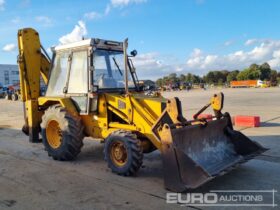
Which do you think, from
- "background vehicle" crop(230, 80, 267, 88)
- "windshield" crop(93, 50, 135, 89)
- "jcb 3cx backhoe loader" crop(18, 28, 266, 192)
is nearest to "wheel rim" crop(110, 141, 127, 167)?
"jcb 3cx backhoe loader" crop(18, 28, 266, 192)

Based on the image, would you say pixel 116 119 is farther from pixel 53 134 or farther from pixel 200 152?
pixel 200 152

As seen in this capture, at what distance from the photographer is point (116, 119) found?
268 inches

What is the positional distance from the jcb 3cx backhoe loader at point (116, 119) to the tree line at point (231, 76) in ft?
247

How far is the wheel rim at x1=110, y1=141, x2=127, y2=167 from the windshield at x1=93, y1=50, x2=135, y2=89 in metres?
1.45

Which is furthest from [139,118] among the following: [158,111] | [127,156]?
[127,156]

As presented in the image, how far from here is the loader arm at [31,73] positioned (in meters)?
8.05

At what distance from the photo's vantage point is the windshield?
6.81 metres

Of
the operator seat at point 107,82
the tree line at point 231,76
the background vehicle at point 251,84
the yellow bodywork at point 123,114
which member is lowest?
the yellow bodywork at point 123,114

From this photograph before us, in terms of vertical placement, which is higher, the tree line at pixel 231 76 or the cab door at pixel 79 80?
the tree line at pixel 231 76

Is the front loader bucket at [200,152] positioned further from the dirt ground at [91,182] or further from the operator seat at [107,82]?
the operator seat at [107,82]

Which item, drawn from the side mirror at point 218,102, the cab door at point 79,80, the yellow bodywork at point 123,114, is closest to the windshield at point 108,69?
the cab door at point 79,80

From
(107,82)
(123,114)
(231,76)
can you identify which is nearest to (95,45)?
(107,82)

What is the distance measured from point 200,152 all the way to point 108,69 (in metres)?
2.76

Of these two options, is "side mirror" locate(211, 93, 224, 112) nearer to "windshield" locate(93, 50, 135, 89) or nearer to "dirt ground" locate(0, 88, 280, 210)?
"dirt ground" locate(0, 88, 280, 210)
